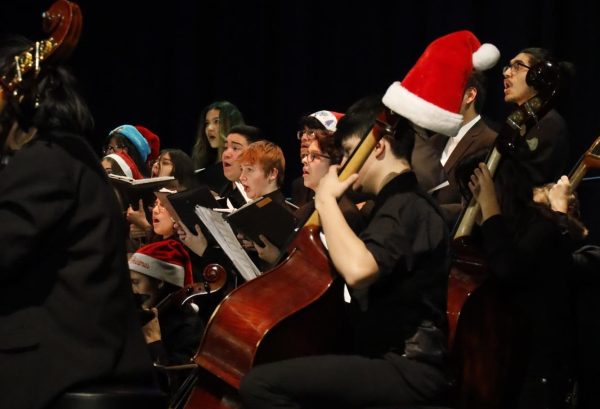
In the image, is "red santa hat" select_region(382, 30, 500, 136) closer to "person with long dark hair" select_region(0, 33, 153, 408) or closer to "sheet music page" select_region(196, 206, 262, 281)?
"sheet music page" select_region(196, 206, 262, 281)

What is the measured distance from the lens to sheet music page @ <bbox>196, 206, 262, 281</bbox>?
337cm

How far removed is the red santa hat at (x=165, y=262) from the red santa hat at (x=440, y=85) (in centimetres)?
148

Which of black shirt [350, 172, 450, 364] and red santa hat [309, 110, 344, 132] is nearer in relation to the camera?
black shirt [350, 172, 450, 364]

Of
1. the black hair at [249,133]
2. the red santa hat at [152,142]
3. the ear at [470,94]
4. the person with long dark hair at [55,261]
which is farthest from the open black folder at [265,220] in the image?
the red santa hat at [152,142]

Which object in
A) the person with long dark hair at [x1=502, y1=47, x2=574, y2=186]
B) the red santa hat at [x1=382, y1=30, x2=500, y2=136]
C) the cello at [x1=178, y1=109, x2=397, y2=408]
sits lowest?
the cello at [x1=178, y1=109, x2=397, y2=408]

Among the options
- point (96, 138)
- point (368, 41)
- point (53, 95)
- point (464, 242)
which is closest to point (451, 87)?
point (464, 242)

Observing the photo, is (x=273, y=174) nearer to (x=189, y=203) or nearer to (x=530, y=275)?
(x=189, y=203)

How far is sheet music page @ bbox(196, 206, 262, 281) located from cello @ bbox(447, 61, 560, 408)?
630 millimetres

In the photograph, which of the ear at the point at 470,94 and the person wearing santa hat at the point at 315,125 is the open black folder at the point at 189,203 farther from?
the ear at the point at 470,94

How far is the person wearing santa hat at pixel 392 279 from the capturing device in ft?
8.50

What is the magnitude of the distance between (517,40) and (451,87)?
8.02 ft

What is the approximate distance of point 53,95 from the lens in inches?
95.0

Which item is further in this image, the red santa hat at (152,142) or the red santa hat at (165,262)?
the red santa hat at (152,142)

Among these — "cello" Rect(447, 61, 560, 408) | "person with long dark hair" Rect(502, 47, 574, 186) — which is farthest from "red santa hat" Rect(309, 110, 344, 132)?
"cello" Rect(447, 61, 560, 408)
